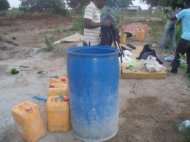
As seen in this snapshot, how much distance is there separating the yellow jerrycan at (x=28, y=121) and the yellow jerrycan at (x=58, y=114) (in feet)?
0.45

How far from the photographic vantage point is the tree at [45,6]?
26188mm

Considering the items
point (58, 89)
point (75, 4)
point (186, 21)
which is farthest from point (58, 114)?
point (75, 4)

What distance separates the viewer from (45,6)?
2678 centimetres

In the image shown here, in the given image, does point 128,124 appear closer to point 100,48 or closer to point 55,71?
point 100,48

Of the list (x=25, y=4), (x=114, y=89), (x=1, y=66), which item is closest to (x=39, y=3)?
(x=25, y=4)

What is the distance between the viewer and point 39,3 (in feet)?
87.2

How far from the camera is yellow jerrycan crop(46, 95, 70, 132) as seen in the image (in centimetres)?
336

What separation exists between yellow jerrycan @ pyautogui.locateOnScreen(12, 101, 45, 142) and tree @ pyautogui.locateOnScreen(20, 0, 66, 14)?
23885mm

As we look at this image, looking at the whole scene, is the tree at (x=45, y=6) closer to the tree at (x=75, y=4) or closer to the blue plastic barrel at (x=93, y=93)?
the tree at (x=75, y=4)

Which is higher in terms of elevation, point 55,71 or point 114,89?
point 114,89

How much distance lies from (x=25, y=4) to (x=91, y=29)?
24.5m

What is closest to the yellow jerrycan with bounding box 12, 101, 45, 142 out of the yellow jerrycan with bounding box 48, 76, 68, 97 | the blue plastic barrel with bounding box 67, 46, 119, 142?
the blue plastic barrel with bounding box 67, 46, 119, 142

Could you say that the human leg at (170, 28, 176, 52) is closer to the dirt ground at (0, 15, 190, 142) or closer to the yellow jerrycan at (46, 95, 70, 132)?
the dirt ground at (0, 15, 190, 142)

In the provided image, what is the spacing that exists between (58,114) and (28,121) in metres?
0.39
